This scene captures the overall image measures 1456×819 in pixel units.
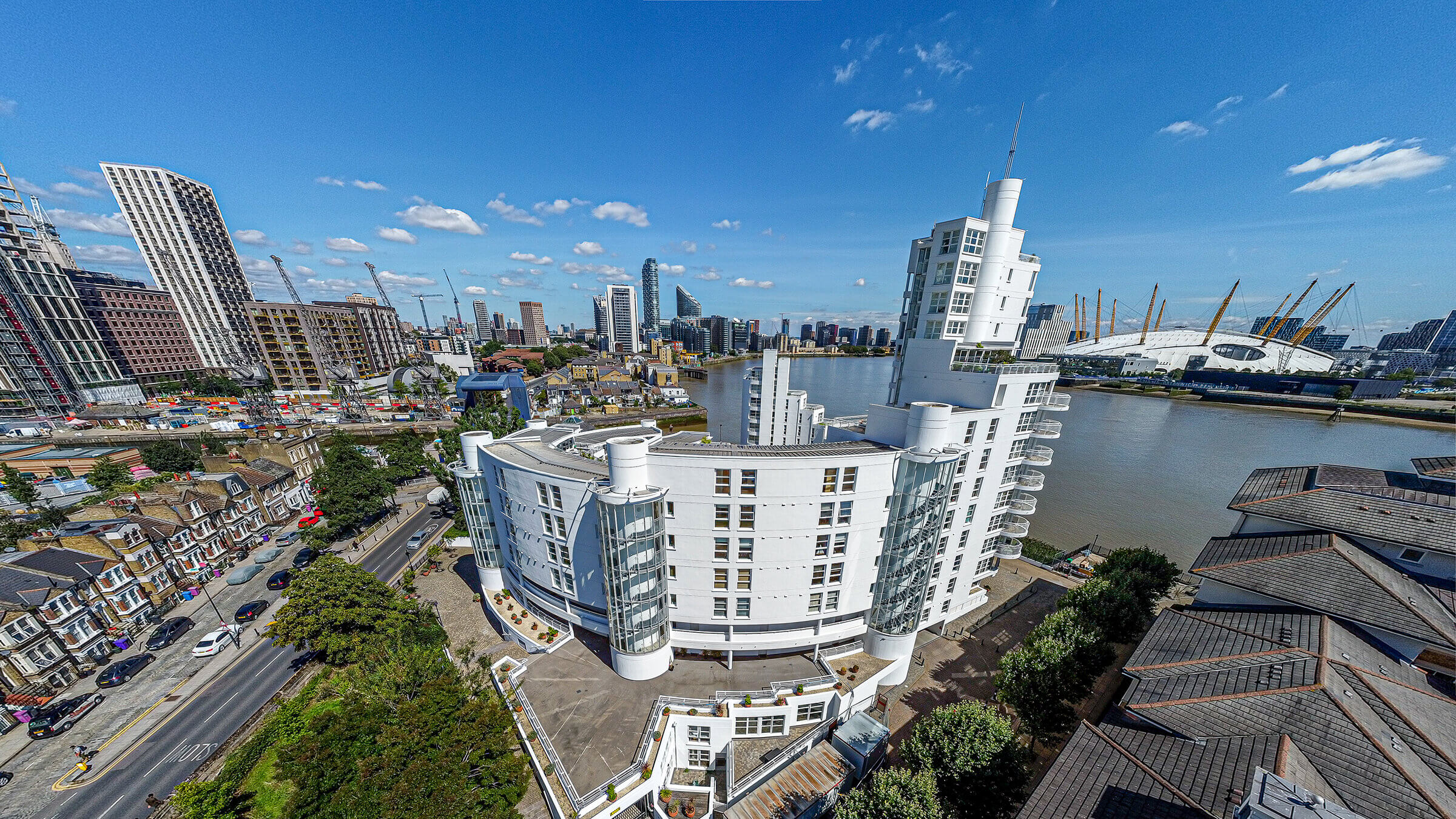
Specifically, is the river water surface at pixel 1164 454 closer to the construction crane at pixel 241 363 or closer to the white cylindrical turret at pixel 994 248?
the white cylindrical turret at pixel 994 248

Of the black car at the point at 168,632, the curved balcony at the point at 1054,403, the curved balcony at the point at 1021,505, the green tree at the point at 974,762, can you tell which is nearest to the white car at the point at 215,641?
the black car at the point at 168,632

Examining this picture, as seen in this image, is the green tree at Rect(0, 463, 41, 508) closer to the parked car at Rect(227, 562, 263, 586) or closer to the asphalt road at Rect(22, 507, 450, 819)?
the parked car at Rect(227, 562, 263, 586)

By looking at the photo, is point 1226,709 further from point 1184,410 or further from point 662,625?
point 1184,410

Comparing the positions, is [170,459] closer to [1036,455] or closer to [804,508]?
[804,508]

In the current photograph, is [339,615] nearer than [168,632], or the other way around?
[339,615]

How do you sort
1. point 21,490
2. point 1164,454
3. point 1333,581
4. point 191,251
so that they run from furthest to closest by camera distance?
point 191,251 → point 1164,454 → point 21,490 → point 1333,581

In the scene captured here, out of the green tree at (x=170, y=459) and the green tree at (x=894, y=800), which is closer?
the green tree at (x=894, y=800)

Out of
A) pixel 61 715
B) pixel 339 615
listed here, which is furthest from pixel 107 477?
pixel 339 615

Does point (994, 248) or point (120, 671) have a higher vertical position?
point (994, 248)
